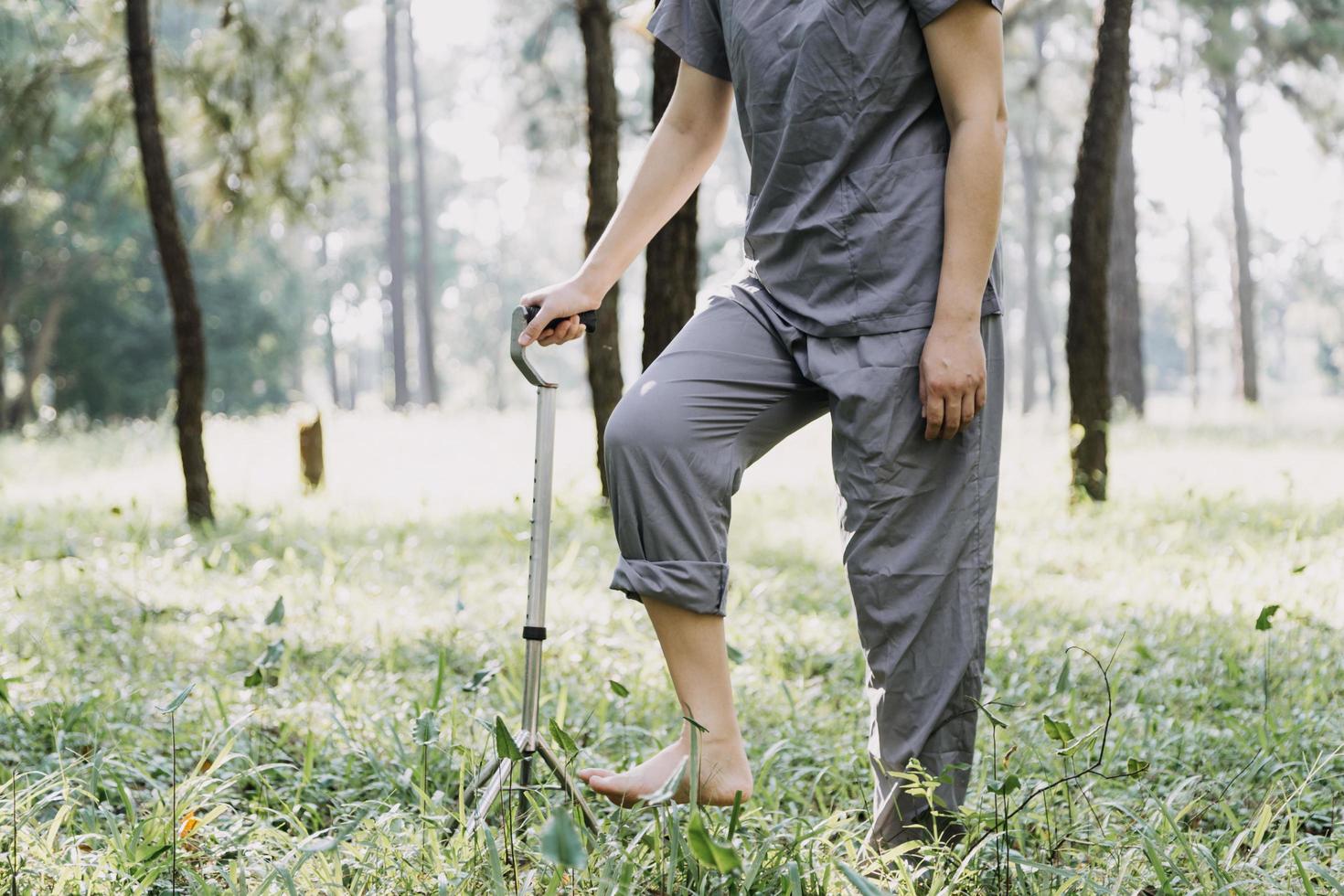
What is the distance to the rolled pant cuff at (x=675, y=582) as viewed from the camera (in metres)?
1.91

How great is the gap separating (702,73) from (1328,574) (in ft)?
11.9

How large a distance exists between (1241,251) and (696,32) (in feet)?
67.5

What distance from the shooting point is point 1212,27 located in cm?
1234

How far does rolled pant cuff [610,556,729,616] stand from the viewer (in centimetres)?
191

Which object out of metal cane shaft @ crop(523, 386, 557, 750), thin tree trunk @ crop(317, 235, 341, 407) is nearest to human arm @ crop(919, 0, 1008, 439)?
metal cane shaft @ crop(523, 386, 557, 750)

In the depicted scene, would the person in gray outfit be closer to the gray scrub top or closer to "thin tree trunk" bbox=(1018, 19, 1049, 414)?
the gray scrub top

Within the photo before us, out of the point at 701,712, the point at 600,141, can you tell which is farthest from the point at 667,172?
the point at 600,141

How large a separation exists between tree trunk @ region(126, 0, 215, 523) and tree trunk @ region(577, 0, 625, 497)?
230 cm

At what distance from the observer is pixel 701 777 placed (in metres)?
1.93

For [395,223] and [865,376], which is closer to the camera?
[865,376]

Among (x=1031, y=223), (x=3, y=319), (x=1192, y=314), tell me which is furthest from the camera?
(x=1192, y=314)

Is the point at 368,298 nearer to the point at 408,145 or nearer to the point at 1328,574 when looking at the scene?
the point at 408,145

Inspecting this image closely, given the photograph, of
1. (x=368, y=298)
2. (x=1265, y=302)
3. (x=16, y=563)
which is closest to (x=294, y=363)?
(x=368, y=298)

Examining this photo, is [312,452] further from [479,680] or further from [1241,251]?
[1241,251]
